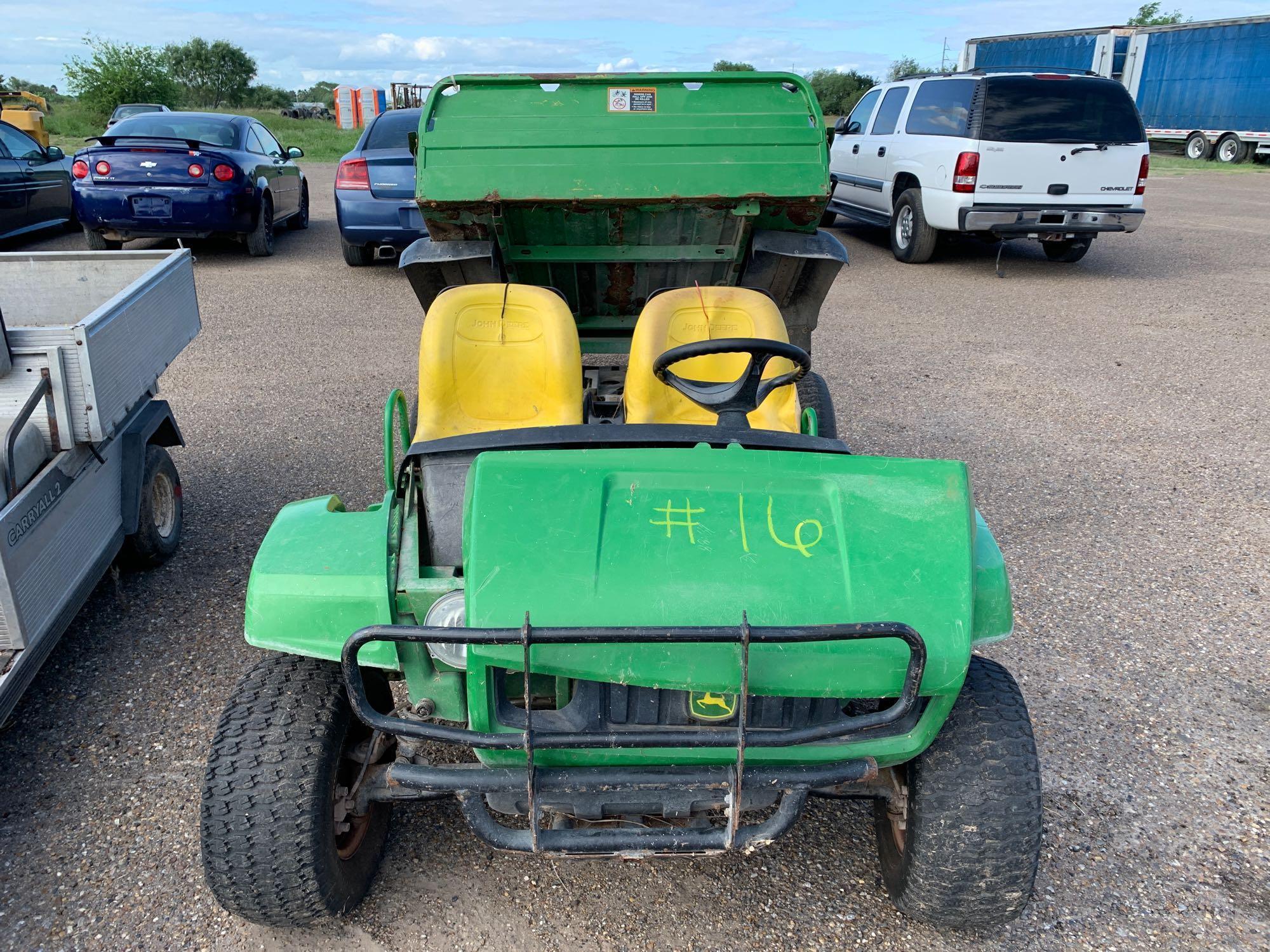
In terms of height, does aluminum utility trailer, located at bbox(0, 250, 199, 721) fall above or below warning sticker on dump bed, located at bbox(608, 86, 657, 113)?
below

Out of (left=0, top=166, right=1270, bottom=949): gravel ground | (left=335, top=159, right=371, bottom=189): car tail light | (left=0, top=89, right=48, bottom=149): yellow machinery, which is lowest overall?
(left=0, top=166, right=1270, bottom=949): gravel ground

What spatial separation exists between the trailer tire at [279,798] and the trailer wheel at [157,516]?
1.81m

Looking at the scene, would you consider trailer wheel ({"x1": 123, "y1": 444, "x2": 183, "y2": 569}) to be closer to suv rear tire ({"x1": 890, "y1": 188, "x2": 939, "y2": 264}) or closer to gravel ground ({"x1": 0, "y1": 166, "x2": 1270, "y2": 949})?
gravel ground ({"x1": 0, "y1": 166, "x2": 1270, "y2": 949})

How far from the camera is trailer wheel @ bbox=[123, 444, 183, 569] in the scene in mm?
3852

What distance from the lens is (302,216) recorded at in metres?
12.2

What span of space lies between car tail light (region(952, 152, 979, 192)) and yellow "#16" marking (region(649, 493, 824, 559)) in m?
8.20

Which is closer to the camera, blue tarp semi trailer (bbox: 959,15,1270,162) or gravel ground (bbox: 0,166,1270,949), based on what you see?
gravel ground (bbox: 0,166,1270,949)

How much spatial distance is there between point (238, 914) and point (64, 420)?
179 centimetres

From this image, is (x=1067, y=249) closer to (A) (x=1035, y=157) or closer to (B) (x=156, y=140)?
(A) (x=1035, y=157)

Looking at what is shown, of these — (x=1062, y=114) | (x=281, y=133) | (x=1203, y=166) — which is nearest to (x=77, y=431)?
(x=1062, y=114)

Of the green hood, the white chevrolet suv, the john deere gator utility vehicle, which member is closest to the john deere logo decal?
the john deere gator utility vehicle

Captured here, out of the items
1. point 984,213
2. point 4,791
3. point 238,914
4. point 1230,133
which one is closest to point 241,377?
point 4,791

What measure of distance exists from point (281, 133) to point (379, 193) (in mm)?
24493

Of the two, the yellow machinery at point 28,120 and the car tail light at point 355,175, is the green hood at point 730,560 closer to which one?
the car tail light at point 355,175
